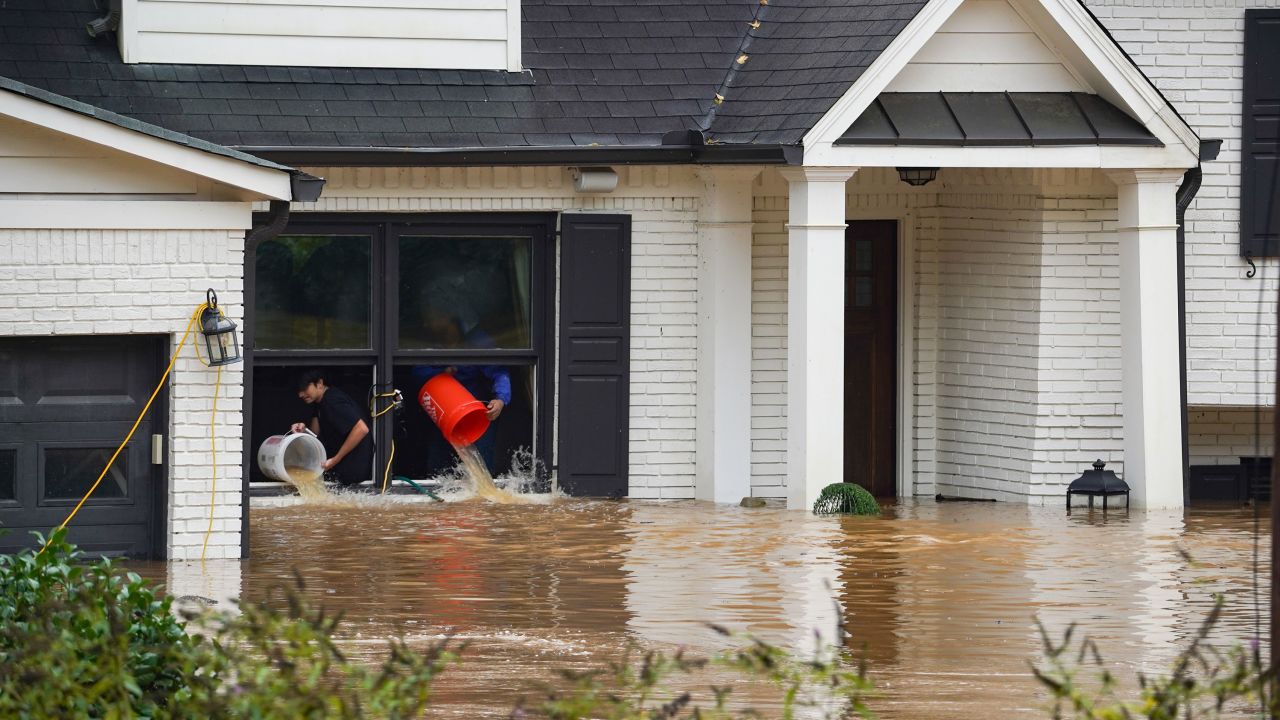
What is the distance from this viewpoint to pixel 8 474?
40.0 ft

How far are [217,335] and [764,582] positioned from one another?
11.7 feet

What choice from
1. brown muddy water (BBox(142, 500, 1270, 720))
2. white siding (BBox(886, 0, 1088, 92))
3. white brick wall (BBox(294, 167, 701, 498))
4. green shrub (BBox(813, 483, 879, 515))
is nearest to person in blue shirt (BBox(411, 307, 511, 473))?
brown muddy water (BBox(142, 500, 1270, 720))

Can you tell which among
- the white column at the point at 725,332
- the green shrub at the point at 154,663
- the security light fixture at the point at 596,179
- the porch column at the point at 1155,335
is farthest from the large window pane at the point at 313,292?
the green shrub at the point at 154,663

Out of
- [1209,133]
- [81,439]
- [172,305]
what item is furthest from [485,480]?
[1209,133]

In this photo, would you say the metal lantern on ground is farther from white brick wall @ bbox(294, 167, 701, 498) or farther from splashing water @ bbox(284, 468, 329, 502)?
splashing water @ bbox(284, 468, 329, 502)

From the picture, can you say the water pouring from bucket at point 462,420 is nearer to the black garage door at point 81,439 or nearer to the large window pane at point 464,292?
the large window pane at point 464,292

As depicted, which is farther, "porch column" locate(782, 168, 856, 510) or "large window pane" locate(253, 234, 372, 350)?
"large window pane" locate(253, 234, 372, 350)

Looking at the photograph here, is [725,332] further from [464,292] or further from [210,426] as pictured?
[210,426]

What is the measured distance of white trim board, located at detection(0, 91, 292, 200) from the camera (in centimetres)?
1177

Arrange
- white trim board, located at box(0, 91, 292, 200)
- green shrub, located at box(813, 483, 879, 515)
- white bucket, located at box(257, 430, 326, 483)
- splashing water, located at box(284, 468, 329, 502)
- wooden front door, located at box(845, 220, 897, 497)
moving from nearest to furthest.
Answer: white trim board, located at box(0, 91, 292, 200) < green shrub, located at box(813, 483, 879, 515) < white bucket, located at box(257, 430, 326, 483) < splashing water, located at box(284, 468, 329, 502) < wooden front door, located at box(845, 220, 897, 497)

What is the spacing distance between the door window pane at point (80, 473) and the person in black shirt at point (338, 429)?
117 inches

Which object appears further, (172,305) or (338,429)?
(338,429)

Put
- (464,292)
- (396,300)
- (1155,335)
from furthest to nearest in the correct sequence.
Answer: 1. (464,292)
2. (396,300)
3. (1155,335)

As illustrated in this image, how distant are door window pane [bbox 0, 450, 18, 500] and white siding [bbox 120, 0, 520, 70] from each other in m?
4.02
